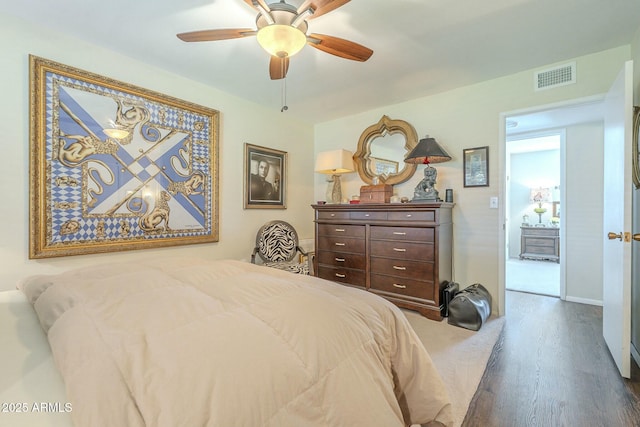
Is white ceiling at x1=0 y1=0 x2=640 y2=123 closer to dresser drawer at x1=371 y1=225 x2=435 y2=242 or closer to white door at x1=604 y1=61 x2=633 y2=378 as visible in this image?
white door at x1=604 y1=61 x2=633 y2=378

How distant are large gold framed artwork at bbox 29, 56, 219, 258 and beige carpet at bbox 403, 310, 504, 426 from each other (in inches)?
92.2

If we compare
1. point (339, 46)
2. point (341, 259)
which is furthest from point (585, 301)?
point (339, 46)

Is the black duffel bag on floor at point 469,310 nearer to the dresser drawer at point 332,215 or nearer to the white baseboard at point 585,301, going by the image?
the dresser drawer at point 332,215

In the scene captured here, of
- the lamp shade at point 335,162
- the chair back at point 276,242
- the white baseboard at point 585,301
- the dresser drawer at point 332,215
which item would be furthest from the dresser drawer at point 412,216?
the white baseboard at point 585,301

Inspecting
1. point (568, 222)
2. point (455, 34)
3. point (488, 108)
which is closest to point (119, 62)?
point (455, 34)

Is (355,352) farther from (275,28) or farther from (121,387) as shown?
(275,28)

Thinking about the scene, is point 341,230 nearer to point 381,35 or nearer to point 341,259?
point 341,259

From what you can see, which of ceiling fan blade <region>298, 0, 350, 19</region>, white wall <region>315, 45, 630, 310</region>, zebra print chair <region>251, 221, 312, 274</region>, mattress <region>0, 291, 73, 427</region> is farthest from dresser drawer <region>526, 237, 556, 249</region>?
mattress <region>0, 291, 73, 427</region>

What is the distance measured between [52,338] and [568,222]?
470cm

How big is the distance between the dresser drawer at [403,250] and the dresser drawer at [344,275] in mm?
311

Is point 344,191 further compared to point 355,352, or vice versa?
point 344,191

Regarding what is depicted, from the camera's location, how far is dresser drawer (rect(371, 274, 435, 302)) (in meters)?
2.70

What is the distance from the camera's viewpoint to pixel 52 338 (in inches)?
30.0

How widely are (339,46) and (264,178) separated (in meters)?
2.09
